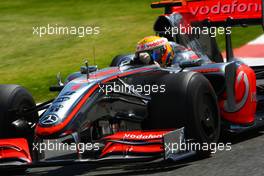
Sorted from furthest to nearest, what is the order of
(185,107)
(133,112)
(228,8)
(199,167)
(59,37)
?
(59,37)
(228,8)
(133,112)
(185,107)
(199,167)

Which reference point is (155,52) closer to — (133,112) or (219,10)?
(133,112)

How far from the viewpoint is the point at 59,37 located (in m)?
20.0

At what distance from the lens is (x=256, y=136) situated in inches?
332

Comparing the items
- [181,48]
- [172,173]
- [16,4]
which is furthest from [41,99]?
[16,4]

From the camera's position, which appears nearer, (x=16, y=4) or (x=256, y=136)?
(x=256, y=136)

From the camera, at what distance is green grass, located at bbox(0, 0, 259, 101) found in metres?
16.0

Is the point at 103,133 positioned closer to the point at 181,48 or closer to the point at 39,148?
the point at 39,148

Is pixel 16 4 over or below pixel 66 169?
over

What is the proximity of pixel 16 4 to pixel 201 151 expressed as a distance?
19.1 meters
